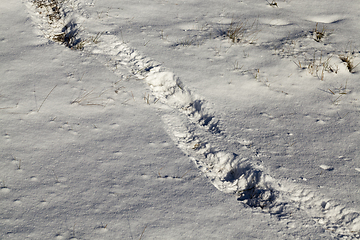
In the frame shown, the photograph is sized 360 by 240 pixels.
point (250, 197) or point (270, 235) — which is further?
point (250, 197)

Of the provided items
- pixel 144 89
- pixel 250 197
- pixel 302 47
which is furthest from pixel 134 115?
pixel 302 47

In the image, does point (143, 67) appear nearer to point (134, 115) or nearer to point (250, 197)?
point (134, 115)

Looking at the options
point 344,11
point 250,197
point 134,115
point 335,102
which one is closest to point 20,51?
point 134,115

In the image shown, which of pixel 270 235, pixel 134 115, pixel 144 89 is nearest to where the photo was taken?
pixel 270 235

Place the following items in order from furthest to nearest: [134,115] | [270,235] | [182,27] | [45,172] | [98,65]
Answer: [182,27] → [98,65] → [134,115] → [45,172] → [270,235]

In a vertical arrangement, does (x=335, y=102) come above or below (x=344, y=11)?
below

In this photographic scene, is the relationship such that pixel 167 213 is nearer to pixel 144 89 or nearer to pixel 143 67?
pixel 144 89

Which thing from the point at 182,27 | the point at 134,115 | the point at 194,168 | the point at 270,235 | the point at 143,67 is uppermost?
the point at 182,27
